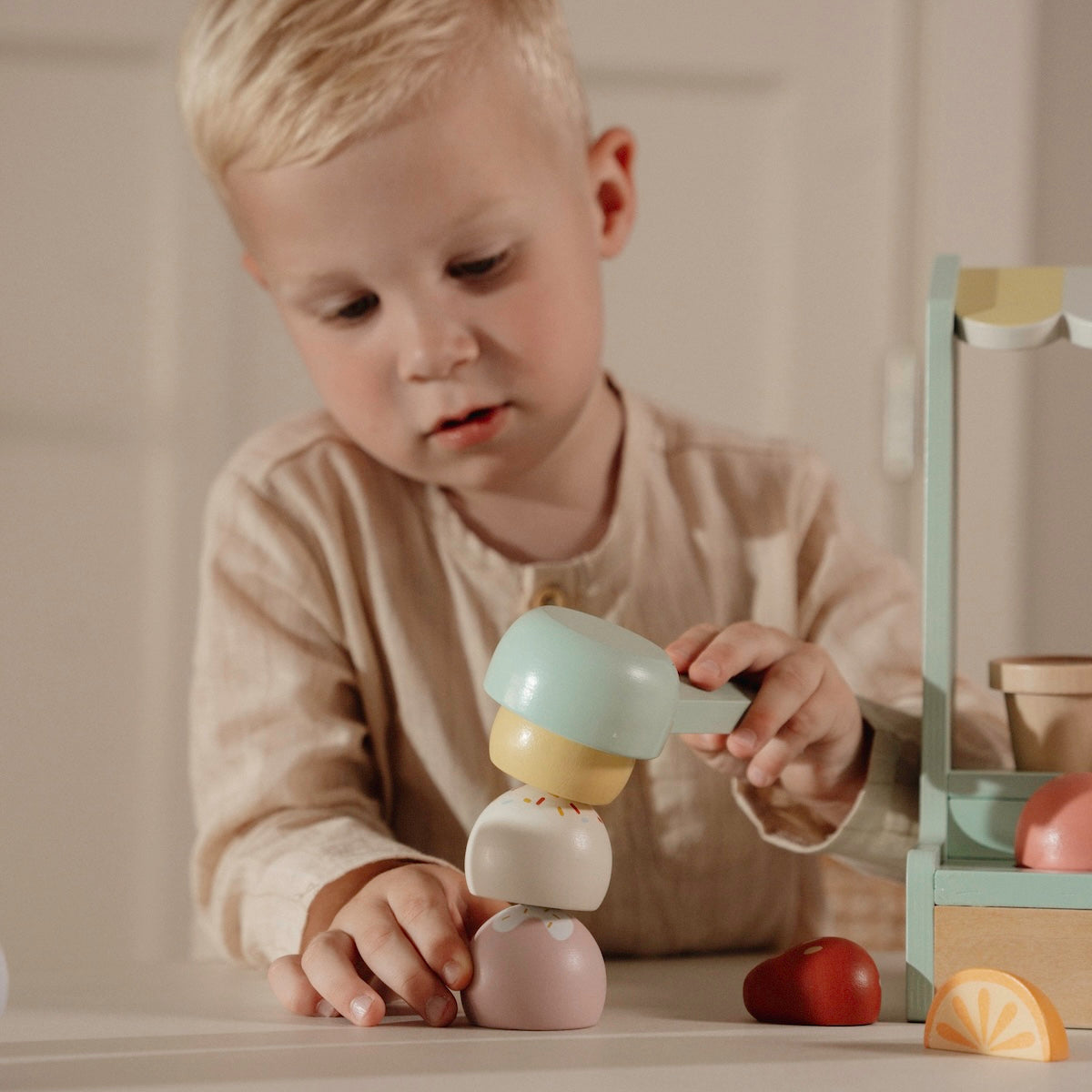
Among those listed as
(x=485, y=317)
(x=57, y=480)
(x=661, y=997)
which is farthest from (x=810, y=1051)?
(x=57, y=480)

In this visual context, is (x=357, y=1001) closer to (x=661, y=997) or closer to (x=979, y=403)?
(x=661, y=997)

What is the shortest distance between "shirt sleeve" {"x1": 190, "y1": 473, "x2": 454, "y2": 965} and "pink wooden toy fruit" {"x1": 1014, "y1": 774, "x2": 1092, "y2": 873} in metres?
0.25

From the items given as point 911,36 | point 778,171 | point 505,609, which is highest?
point 911,36

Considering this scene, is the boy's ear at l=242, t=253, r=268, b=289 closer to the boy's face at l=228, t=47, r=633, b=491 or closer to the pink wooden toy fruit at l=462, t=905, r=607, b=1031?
the boy's face at l=228, t=47, r=633, b=491

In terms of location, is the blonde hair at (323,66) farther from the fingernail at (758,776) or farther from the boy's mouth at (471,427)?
the fingernail at (758,776)

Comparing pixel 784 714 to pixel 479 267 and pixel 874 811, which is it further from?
pixel 479 267

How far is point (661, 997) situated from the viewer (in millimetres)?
505

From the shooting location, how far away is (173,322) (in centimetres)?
136

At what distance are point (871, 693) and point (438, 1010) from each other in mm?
333

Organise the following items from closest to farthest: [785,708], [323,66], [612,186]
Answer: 1. [785,708]
2. [323,66]
3. [612,186]

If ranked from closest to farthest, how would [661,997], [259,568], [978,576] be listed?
[661,997], [259,568], [978,576]

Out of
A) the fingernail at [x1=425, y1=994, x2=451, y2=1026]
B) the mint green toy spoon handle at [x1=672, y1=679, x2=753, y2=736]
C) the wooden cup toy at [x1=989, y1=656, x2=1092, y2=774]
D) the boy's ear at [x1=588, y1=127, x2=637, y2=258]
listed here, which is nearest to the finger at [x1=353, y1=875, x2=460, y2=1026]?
the fingernail at [x1=425, y1=994, x2=451, y2=1026]

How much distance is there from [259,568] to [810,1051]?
16.7 inches

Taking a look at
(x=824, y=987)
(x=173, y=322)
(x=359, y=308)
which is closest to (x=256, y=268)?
(x=359, y=308)
